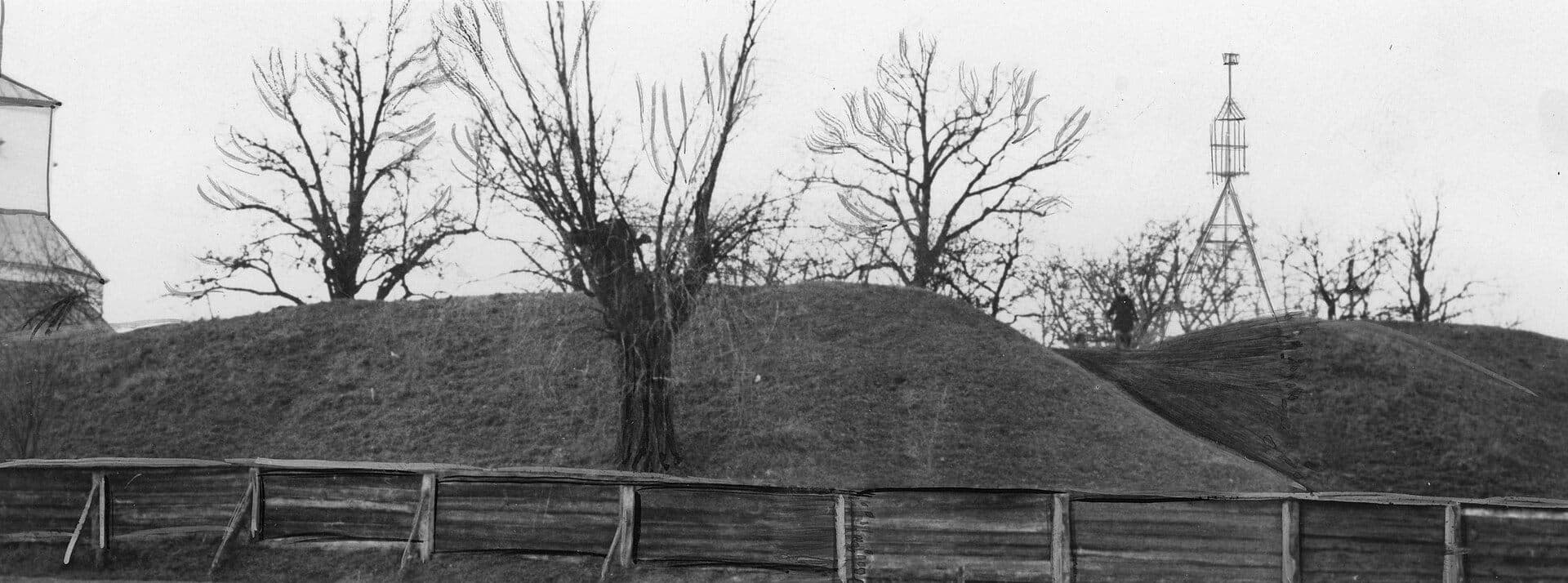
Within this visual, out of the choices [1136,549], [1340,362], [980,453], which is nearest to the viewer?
[1136,549]

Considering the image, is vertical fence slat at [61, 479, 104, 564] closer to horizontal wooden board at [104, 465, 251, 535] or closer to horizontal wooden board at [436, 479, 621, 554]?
horizontal wooden board at [104, 465, 251, 535]

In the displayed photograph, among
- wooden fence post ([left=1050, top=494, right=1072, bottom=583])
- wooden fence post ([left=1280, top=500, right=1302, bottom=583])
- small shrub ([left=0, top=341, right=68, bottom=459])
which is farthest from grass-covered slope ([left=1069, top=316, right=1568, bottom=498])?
small shrub ([left=0, top=341, right=68, bottom=459])

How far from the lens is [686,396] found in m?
20.1

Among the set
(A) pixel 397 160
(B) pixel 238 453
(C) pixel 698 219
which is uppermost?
(A) pixel 397 160

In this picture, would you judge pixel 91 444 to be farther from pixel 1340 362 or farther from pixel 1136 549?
pixel 1340 362

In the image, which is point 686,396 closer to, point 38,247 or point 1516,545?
point 1516,545

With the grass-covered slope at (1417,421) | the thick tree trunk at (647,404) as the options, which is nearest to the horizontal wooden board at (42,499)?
the thick tree trunk at (647,404)

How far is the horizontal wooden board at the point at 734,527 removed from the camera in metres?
10.4

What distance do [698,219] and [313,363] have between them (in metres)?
9.21

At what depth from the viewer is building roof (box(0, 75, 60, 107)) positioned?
106 feet

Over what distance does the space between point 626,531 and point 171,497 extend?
4.31 meters

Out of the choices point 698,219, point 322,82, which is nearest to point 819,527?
point 698,219

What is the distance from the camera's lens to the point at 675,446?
17.5 m

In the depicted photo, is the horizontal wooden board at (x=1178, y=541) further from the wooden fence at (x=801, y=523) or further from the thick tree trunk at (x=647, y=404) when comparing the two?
the thick tree trunk at (x=647, y=404)
